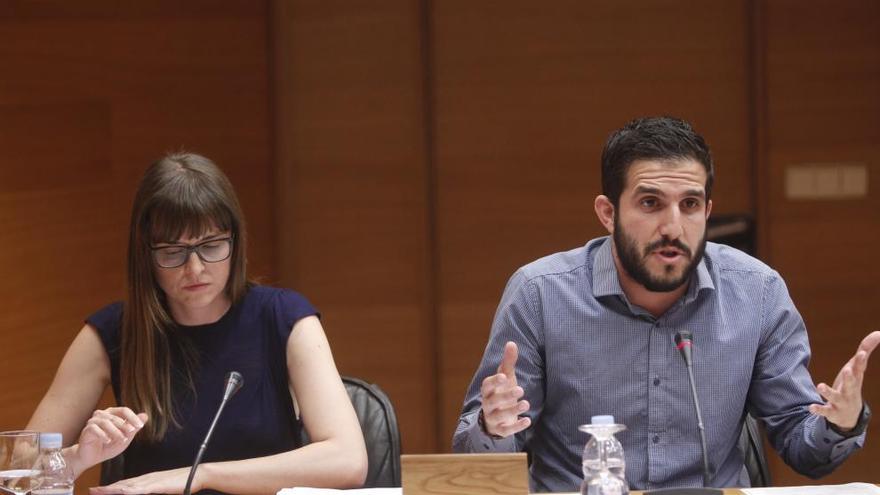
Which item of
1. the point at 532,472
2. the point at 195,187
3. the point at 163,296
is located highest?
the point at 195,187

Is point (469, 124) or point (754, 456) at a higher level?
point (469, 124)

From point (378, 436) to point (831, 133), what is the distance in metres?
2.75

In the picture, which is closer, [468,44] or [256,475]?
[256,475]

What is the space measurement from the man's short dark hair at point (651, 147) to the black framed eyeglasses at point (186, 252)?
3.03 ft

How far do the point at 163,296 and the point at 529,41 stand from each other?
2.42m

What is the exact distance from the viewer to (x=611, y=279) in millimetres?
2834

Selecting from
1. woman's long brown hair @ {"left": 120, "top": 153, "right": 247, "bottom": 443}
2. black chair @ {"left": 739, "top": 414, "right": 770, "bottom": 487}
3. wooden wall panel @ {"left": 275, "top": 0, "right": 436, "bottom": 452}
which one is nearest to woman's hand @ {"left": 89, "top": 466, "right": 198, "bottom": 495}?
woman's long brown hair @ {"left": 120, "top": 153, "right": 247, "bottom": 443}

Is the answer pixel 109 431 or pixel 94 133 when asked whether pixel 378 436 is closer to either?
pixel 109 431

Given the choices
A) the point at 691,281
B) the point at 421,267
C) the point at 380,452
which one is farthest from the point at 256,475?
the point at 421,267

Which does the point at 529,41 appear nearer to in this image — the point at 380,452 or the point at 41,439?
the point at 380,452

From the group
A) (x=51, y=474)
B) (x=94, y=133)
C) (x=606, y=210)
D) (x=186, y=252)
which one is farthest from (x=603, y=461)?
(x=94, y=133)

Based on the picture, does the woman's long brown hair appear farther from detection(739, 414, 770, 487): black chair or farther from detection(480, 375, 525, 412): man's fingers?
detection(739, 414, 770, 487): black chair

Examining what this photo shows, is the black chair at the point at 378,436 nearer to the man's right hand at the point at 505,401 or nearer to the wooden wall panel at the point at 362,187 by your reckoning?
the man's right hand at the point at 505,401

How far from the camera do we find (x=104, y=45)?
4898 millimetres
